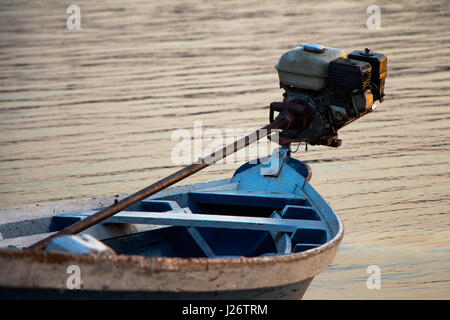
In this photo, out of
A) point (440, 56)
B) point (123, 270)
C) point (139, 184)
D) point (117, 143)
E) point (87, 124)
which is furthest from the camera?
point (440, 56)

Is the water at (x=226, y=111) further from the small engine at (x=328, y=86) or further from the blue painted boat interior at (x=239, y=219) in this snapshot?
the small engine at (x=328, y=86)

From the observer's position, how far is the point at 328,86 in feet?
20.0

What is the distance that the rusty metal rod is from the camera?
189 inches

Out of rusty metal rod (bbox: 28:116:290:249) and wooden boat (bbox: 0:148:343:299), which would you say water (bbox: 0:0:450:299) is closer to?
wooden boat (bbox: 0:148:343:299)

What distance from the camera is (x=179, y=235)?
5863 mm

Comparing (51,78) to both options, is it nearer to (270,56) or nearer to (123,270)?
(270,56)

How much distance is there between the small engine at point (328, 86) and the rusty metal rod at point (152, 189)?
30 centimetres

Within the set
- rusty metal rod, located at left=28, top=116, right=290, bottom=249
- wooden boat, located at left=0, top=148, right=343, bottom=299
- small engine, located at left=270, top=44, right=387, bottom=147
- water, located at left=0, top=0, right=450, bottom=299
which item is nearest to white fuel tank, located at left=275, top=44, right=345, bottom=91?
small engine, located at left=270, top=44, right=387, bottom=147

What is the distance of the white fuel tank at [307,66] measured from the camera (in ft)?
19.9

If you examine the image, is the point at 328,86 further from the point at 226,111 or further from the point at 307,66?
the point at 226,111

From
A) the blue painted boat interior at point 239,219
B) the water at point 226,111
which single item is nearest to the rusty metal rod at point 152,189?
the blue painted boat interior at point 239,219
